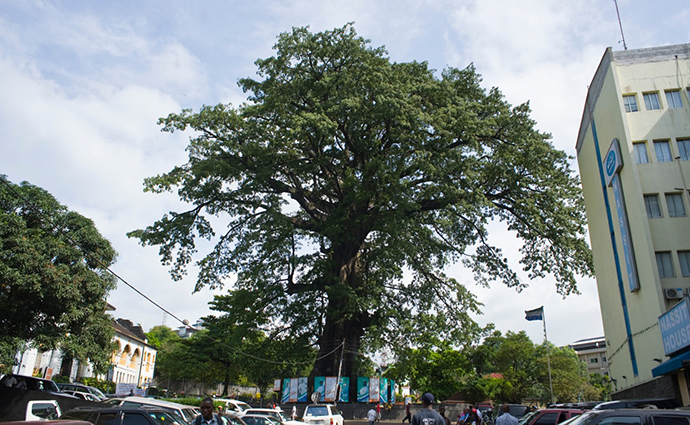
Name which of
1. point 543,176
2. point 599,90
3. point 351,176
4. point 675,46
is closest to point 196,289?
point 351,176

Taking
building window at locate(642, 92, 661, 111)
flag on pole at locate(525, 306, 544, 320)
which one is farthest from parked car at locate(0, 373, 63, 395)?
flag on pole at locate(525, 306, 544, 320)

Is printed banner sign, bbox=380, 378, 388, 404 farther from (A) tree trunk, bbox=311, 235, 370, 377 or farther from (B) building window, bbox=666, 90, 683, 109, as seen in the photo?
(B) building window, bbox=666, 90, 683, 109

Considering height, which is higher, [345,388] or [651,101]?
[651,101]

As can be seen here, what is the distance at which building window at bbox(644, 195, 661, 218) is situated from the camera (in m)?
21.6

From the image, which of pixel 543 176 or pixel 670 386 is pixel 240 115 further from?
pixel 670 386

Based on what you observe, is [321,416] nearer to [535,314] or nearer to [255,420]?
[255,420]

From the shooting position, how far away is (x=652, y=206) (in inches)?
854

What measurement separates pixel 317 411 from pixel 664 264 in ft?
52.0

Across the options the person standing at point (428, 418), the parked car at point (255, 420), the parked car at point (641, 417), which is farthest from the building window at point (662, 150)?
the person standing at point (428, 418)

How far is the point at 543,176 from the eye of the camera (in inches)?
981

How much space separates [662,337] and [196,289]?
22.5m

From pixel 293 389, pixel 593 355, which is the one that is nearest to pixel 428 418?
pixel 293 389

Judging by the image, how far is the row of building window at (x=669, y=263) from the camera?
20.6 m

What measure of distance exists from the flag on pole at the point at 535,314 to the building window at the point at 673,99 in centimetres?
1851
